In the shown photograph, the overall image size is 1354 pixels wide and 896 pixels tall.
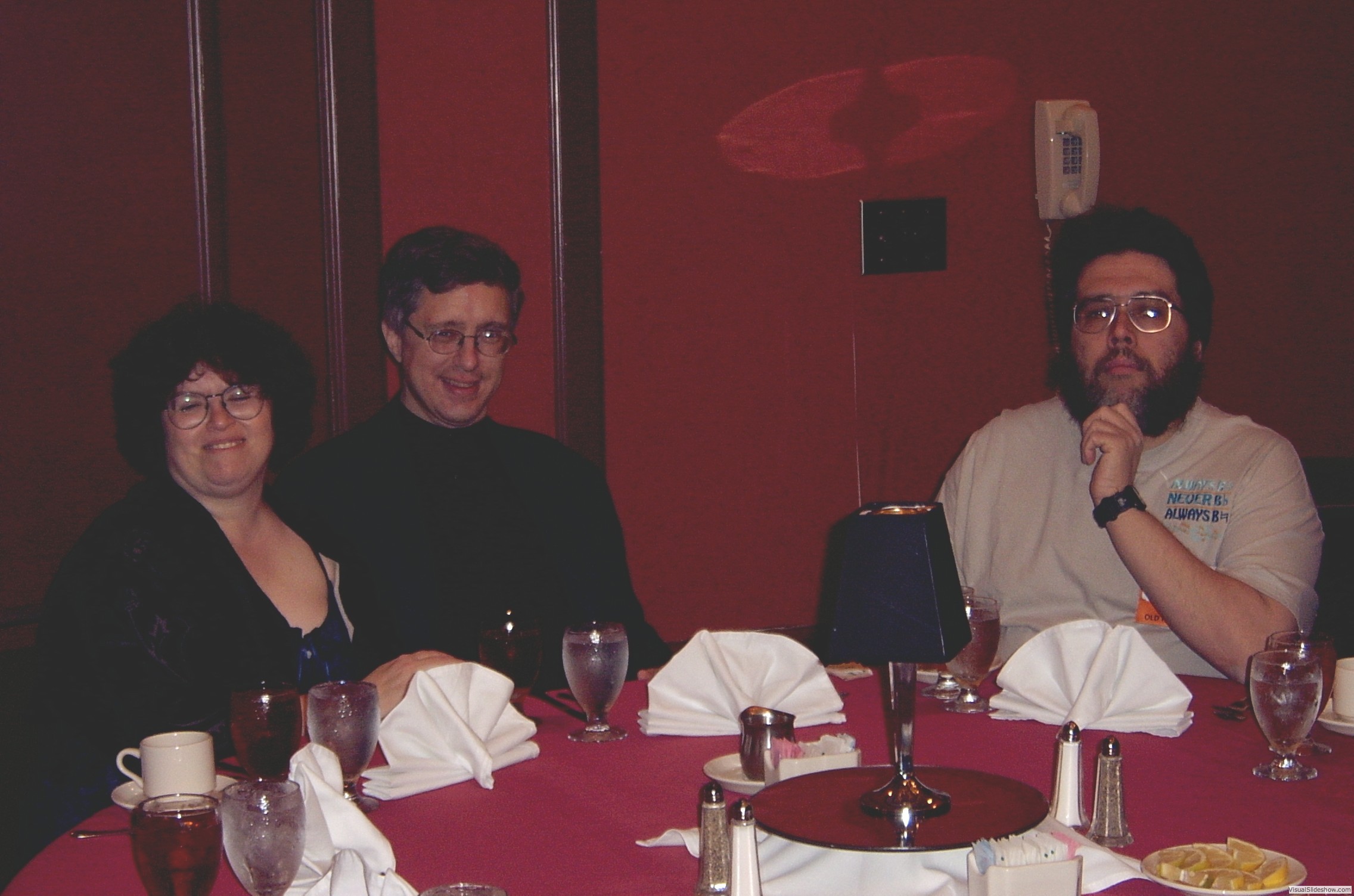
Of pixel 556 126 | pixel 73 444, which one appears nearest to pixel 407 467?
pixel 73 444

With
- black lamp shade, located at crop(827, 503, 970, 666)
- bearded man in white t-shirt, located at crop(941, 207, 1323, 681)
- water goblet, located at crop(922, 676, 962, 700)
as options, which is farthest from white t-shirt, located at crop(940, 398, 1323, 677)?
black lamp shade, located at crop(827, 503, 970, 666)

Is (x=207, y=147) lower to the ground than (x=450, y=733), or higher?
higher

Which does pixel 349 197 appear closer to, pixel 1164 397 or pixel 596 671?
pixel 596 671

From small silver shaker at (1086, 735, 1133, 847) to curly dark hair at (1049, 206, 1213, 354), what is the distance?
4.48ft

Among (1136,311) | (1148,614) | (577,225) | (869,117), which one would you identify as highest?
(869,117)

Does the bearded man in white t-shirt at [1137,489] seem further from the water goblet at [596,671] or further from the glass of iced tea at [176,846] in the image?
the glass of iced tea at [176,846]

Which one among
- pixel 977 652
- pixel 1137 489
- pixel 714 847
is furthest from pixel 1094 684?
pixel 1137 489

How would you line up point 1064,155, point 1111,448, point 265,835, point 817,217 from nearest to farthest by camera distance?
point 265,835, point 1111,448, point 817,217, point 1064,155

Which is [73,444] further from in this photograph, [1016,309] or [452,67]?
[1016,309]

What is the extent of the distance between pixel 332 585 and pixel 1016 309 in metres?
2.05

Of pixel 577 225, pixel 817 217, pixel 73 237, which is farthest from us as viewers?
pixel 817 217

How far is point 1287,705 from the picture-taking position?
1392 mm

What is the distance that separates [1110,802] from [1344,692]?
1.84 ft

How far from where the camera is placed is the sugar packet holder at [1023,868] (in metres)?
0.97
